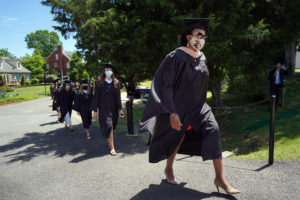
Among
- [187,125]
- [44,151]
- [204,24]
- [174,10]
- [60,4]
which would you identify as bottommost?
[44,151]

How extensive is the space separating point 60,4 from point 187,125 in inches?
294

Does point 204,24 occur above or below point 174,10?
below

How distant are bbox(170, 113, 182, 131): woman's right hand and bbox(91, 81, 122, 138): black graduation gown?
2637 millimetres

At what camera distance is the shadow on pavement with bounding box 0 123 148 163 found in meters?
5.21

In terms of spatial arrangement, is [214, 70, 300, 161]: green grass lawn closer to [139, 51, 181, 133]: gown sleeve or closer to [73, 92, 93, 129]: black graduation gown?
[139, 51, 181, 133]: gown sleeve

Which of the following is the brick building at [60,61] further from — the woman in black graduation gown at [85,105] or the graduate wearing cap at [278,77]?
the graduate wearing cap at [278,77]

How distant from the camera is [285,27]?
24.0 ft

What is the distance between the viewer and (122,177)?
374 cm

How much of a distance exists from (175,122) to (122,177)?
1.48 meters

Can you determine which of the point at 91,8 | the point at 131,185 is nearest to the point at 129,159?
the point at 131,185

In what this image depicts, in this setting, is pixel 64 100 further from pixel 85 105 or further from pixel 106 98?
pixel 106 98

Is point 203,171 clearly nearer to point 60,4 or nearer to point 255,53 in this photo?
point 255,53

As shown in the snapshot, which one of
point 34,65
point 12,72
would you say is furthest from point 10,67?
point 34,65

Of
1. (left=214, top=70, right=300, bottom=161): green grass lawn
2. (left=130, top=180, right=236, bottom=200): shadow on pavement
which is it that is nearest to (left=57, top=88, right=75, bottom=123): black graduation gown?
(left=214, top=70, right=300, bottom=161): green grass lawn
